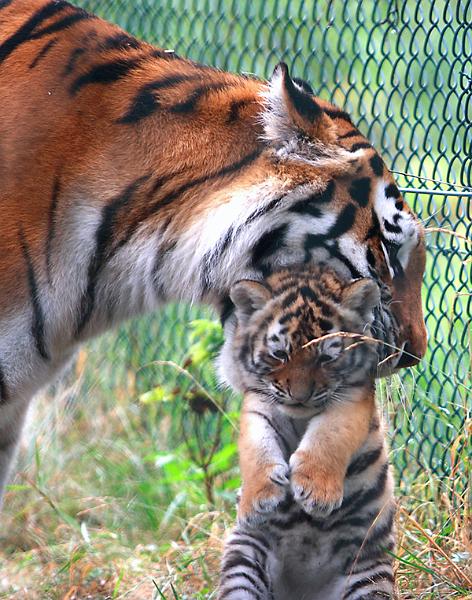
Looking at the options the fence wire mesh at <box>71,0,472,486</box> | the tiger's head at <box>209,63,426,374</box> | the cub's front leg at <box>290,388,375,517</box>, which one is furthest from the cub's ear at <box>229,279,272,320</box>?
the fence wire mesh at <box>71,0,472,486</box>

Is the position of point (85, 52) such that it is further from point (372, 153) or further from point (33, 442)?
point (33, 442)

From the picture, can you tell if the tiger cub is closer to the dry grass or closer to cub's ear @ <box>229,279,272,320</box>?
cub's ear @ <box>229,279,272,320</box>

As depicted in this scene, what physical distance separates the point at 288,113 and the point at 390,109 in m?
2.61

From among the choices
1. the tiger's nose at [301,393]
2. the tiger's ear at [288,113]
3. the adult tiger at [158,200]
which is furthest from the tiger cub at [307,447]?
the tiger's ear at [288,113]

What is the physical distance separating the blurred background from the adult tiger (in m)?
0.30

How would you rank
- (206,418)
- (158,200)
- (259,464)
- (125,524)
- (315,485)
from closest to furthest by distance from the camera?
→ (315,485) < (259,464) < (158,200) < (125,524) < (206,418)

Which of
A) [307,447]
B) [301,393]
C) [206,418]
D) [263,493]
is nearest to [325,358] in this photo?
[301,393]

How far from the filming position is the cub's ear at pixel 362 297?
2984mm

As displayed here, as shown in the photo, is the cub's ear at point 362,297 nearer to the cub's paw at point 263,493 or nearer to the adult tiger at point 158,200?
the adult tiger at point 158,200

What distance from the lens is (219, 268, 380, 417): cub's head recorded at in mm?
3004

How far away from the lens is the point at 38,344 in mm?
3143

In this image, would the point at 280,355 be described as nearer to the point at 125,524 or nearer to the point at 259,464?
the point at 259,464

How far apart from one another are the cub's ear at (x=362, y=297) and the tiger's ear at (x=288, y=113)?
1.48ft

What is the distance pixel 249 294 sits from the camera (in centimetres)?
312
